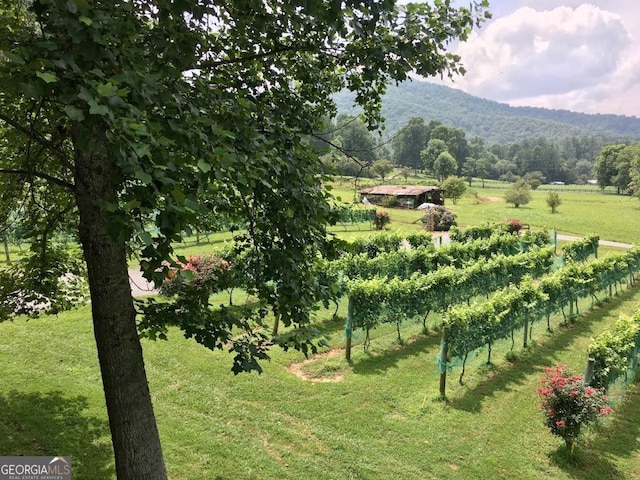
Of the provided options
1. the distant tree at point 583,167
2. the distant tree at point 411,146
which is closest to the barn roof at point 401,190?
the distant tree at point 411,146

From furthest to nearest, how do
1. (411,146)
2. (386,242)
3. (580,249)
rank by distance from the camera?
(411,146) < (386,242) < (580,249)

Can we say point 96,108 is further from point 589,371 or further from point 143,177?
point 589,371

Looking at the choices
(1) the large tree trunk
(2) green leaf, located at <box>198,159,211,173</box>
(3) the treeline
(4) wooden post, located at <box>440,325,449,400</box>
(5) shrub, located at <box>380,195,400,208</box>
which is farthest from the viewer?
(3) the treeline

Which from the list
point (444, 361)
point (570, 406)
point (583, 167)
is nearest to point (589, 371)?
point (570, 406)

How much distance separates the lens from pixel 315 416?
957 centimetres

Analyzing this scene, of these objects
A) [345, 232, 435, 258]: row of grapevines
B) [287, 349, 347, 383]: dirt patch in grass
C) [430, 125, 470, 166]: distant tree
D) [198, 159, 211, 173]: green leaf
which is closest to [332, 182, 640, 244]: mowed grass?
[345, 232, 435, 258]: row of grapevines

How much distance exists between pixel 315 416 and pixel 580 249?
21.4m

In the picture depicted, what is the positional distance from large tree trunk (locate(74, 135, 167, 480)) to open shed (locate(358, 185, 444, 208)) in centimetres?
5521

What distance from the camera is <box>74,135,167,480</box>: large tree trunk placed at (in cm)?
416

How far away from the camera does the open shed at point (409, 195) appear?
60094 millimetres

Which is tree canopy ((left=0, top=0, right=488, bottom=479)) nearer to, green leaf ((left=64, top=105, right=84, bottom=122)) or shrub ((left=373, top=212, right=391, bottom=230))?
→ green leaf ((left=64, top=105, right=84, bottom=122))

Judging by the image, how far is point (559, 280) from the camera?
14.9m

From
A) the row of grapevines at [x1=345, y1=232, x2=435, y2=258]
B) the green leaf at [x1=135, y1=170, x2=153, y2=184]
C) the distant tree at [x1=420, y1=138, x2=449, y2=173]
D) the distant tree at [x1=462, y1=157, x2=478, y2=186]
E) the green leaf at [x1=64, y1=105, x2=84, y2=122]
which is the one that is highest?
the distant tree at [x1=420, y1=138, x2=449, y2=173]

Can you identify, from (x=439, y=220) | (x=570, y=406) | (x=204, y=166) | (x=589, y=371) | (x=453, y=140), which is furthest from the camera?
(x=453, y=140)
